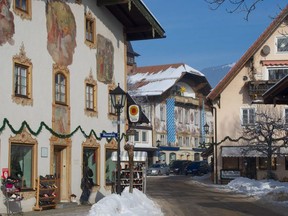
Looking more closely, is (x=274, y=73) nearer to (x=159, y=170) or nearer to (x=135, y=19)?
(x=135, y=19)

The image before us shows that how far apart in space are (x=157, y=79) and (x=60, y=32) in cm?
5264

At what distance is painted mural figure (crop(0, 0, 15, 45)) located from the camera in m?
17.6

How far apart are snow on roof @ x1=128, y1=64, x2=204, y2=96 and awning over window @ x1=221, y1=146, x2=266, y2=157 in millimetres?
28656

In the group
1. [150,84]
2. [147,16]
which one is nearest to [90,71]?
[147,16]

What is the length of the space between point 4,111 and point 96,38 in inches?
298

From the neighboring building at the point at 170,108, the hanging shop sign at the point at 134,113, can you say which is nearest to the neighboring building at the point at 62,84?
the hanging shop sign at the point at 134,113

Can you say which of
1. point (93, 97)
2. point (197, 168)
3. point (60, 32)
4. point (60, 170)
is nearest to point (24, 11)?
point (60, 32)

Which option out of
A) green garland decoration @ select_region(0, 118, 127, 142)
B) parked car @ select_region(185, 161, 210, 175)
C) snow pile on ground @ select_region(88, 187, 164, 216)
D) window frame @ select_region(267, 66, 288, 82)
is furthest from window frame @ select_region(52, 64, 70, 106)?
parked car @ select_region(185, 161, 210, 175)

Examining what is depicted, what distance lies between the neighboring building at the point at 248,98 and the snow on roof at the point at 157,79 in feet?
91.3

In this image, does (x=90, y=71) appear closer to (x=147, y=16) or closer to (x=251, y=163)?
(x=147, y=16)

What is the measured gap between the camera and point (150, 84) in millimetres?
72625

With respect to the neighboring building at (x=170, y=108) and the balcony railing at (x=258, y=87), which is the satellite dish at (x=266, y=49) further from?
the neighboring building at (x=170, y=108)

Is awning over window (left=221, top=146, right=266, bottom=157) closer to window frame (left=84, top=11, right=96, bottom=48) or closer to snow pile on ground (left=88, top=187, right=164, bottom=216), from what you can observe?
window frame (left=84, top=11, right=96, bottom=48)

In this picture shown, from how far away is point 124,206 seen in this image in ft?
56.9
